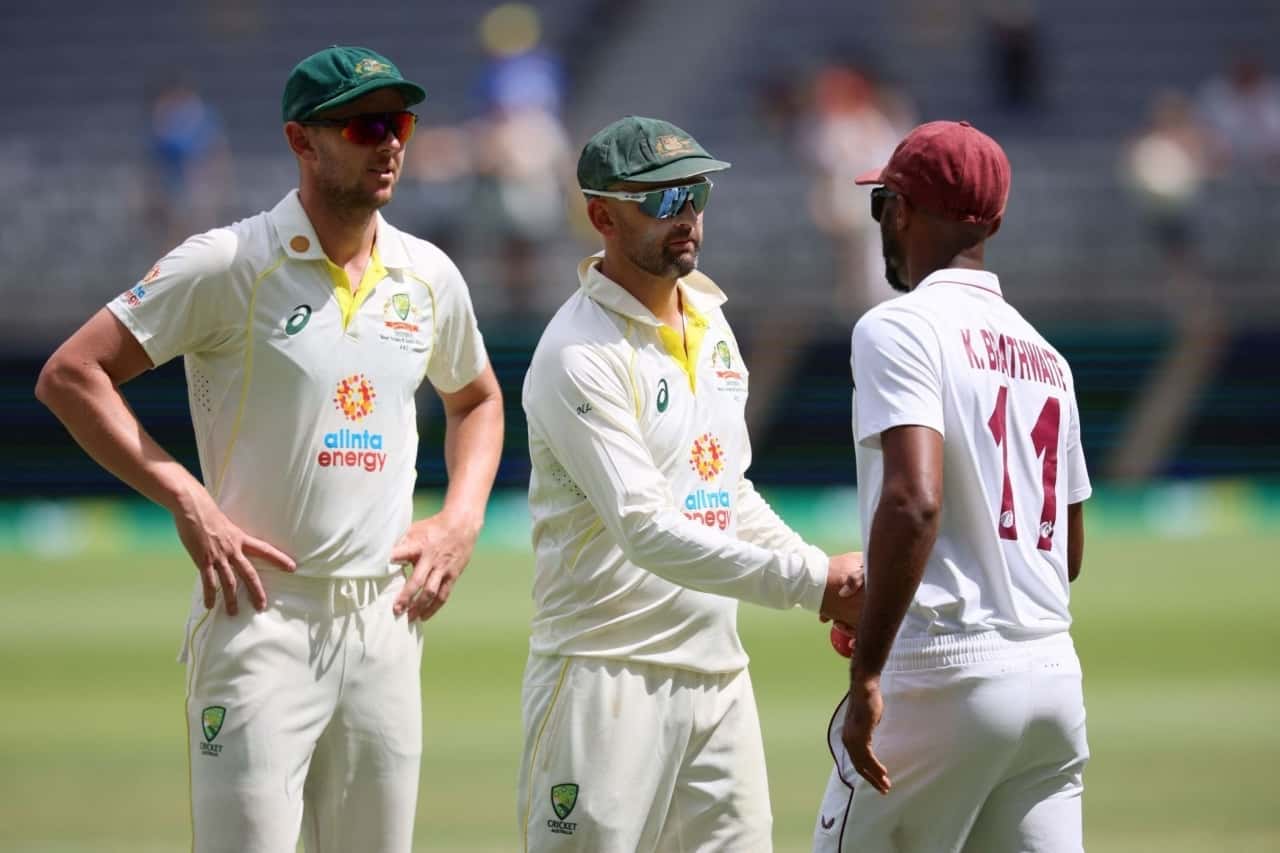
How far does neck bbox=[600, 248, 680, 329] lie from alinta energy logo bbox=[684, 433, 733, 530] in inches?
13.1

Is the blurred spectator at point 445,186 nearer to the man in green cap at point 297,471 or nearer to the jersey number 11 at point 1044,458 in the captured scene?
the man in green cap at point 297,471

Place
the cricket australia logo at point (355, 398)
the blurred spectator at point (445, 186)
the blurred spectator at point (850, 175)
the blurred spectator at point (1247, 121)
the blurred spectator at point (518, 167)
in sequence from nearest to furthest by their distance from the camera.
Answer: the cricket australia logo at point (355, 398) → the blurred spectator at point (850, 175) → the blurred spectator at point (518, 167) → the blurred spectator at point (445, 186) → the blurred spectator at point (1247, 121)

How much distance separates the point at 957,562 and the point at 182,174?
1744 centimetres

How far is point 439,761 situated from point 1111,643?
5048 millimetres

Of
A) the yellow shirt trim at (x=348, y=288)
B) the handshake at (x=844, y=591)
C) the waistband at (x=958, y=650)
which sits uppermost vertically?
the yellow shirt trim at (x=348, y=288)

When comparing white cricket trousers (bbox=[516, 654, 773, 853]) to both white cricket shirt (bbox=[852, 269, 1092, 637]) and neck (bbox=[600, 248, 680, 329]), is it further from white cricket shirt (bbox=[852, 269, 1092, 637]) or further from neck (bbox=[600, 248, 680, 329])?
neck (bbox=[600, 248, 680, 329])

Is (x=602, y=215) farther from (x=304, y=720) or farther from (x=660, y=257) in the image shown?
(x=304, y=720)

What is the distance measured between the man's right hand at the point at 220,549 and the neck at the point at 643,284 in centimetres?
114

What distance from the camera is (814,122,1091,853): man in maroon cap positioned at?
4.50 meters

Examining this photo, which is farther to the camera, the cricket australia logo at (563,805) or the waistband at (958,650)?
the cricket australia logo at (563,805)

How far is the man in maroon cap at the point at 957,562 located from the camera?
4.50 meters

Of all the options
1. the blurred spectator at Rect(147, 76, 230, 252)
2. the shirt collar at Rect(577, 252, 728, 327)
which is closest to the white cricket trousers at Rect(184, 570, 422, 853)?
the shirt collar at Rect(577, 252, 728, 327)

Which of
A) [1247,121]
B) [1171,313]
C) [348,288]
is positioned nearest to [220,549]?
[348,288]

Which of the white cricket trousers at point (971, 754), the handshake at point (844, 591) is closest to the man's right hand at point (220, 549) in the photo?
the handshake at point (844, 591)
